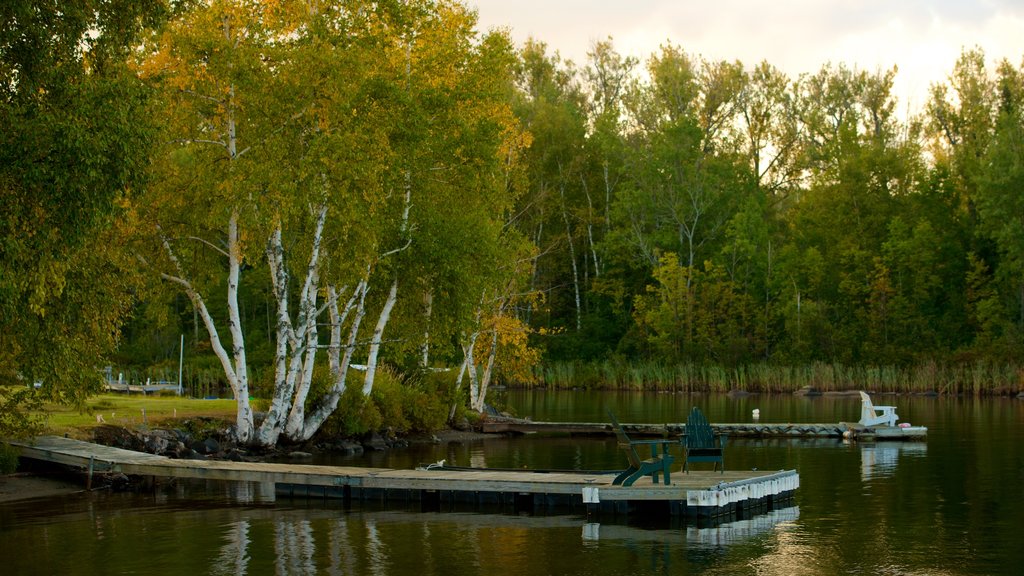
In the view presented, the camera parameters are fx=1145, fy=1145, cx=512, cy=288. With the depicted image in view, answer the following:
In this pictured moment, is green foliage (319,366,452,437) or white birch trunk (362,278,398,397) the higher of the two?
white birch trunk (362,278,398,397)

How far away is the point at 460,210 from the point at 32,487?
16.7m

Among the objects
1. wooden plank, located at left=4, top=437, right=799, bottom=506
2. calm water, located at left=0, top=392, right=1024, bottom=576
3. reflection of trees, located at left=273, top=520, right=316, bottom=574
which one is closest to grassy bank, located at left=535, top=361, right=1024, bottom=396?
calm water, located at left=0, top=392, right=1024, bottom=576

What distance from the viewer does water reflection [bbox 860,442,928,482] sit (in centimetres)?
2976

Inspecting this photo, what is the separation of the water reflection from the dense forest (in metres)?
12.7

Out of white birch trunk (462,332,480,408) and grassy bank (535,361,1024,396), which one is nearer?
white birch trunk (462,332,480,408)

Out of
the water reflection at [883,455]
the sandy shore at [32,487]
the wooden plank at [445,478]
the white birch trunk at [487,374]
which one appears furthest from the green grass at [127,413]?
the water reflection at [883,455]

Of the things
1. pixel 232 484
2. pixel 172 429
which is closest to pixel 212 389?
pixel 172 429

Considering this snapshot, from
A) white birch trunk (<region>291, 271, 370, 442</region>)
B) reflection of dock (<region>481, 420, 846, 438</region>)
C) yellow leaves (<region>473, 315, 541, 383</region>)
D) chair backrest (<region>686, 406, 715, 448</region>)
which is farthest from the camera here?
yellow leaves (<region>473, 315, 541, 383</region>)

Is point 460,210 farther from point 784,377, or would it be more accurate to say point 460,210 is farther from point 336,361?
point 784,377

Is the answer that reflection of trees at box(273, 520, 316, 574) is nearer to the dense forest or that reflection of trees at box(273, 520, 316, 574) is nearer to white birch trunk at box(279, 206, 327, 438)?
the dense forest

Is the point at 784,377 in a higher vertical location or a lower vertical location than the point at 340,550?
higher

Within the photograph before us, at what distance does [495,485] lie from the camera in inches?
928

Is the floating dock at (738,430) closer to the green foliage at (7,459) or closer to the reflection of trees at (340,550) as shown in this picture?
the reflection of trees at (340,550)

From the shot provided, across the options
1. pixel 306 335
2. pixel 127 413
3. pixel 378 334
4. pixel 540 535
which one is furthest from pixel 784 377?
pixel 540 535
